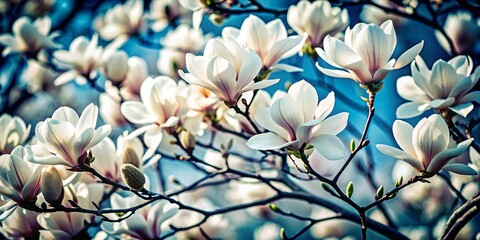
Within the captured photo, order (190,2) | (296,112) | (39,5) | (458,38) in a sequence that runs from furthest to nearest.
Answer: (39,5)
(458,38)
(190,2)
(296,112)

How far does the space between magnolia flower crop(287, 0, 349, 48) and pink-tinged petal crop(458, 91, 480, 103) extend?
0.39 meters

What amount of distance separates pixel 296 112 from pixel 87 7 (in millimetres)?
1782

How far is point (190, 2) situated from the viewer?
1.29 m

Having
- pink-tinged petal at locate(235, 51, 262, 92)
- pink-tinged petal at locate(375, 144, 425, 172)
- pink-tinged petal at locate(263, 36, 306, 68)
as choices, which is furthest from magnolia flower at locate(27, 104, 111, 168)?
pink-tinged petal at locate(375, 144, 425, 172)

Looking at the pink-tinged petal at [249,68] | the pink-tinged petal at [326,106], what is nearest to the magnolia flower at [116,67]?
the pink-tinged petal at [249,68]

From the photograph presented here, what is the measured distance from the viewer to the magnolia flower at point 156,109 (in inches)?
42.2

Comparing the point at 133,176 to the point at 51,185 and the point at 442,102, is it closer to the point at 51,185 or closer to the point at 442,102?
the point at 51,185

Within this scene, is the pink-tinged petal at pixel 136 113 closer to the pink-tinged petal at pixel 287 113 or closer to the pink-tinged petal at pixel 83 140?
the pink-tinged petal at pixel 83 140

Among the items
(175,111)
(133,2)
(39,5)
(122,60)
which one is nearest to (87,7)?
(39,5)

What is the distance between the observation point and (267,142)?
0.83 metres

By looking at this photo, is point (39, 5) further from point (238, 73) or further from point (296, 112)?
point (296, 112)

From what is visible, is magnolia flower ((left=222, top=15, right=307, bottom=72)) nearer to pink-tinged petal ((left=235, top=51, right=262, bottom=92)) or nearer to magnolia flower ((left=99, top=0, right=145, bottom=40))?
pink-tinged petal ((left=235, top=51, right=262, bottom=92))

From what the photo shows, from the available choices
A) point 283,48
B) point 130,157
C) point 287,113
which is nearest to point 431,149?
point 287,113

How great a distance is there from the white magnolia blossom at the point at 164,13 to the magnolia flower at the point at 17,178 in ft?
3.07
